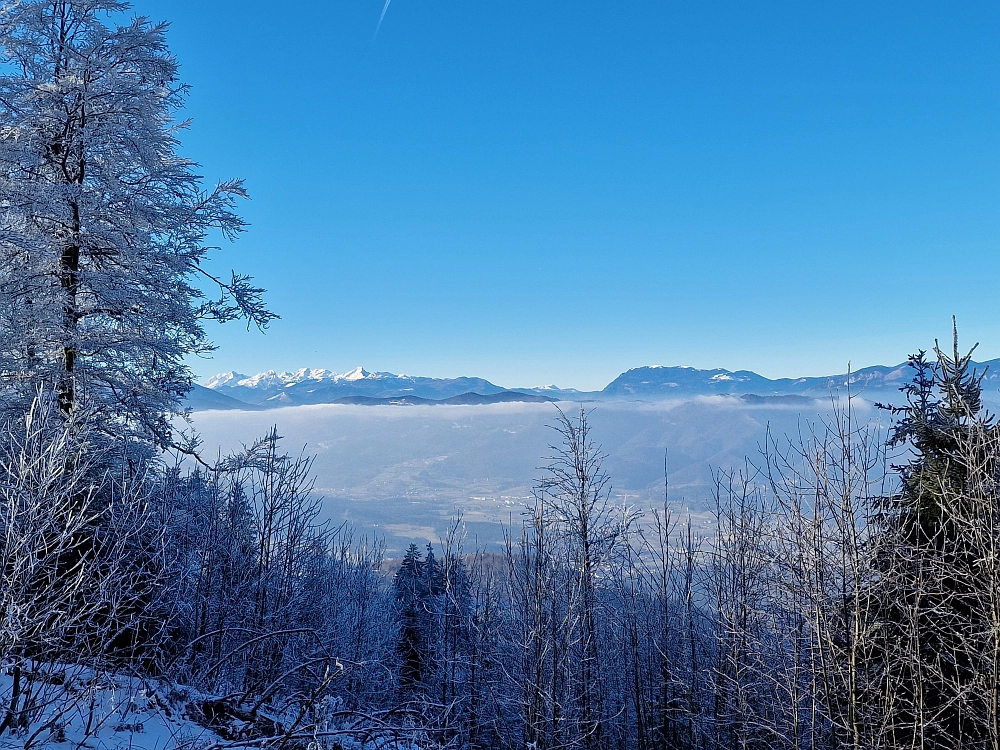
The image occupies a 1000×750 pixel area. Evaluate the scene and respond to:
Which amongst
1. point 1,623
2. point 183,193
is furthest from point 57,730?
point 183,193

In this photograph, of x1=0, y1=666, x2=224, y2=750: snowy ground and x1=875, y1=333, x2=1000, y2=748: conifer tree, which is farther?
x1=875, y1=333, x2=1000, y2=748: conifer tree

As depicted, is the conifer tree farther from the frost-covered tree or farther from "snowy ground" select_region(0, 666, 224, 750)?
the frost-covered tree

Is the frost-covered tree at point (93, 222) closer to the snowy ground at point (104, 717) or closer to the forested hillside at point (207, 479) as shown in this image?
the forested hillside at point (207, 479)

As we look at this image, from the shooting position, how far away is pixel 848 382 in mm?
11289

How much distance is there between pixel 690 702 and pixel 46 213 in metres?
21.6

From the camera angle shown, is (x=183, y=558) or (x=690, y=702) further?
(x=690, y=702)

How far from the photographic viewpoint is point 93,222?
11.2 m

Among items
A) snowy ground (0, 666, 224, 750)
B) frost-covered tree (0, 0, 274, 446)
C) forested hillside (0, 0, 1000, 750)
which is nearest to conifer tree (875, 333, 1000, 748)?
forested hillside (0, 0, 1000, 750)

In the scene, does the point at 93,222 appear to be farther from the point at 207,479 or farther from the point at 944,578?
the point at 944,578

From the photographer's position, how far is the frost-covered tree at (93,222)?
1062 cm

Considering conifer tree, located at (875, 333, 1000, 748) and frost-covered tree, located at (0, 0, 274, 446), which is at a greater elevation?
frost-covered tree, located at (0, 0, 274, 446)

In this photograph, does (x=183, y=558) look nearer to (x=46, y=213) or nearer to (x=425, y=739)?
(x=46, y=213)

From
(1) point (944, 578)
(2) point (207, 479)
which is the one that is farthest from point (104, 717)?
(1) point (944, 578)

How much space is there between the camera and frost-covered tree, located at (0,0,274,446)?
1062 centimetres
